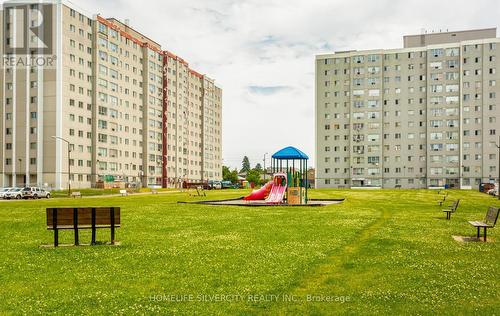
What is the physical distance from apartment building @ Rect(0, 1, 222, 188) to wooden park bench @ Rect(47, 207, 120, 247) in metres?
64.9

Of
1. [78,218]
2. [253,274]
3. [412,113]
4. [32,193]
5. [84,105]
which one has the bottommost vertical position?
[32,193]

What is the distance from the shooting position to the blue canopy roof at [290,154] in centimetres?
3916

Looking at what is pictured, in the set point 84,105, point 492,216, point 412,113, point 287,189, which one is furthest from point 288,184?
point 412,113

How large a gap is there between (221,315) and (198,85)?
144 metres

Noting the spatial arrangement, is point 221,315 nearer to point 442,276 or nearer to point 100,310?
point 100,310

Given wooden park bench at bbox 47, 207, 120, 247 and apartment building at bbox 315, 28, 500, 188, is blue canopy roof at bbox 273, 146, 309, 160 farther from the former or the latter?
apartment building at bbox 315, 28, 500, 188

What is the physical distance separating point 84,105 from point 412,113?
8131 centimetres

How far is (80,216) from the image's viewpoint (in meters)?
13.1

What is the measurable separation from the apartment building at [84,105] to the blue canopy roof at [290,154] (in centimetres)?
4642

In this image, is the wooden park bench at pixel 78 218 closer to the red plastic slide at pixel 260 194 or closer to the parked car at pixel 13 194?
the red plastic slide at pixel 260 194

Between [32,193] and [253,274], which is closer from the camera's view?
[253,274]

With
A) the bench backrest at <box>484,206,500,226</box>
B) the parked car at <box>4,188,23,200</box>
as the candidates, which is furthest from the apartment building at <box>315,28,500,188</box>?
the bench backrest at <box>484,206,500,226</box>

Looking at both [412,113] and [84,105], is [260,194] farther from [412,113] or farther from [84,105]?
[412,113]

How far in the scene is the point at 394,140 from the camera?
12000cm
